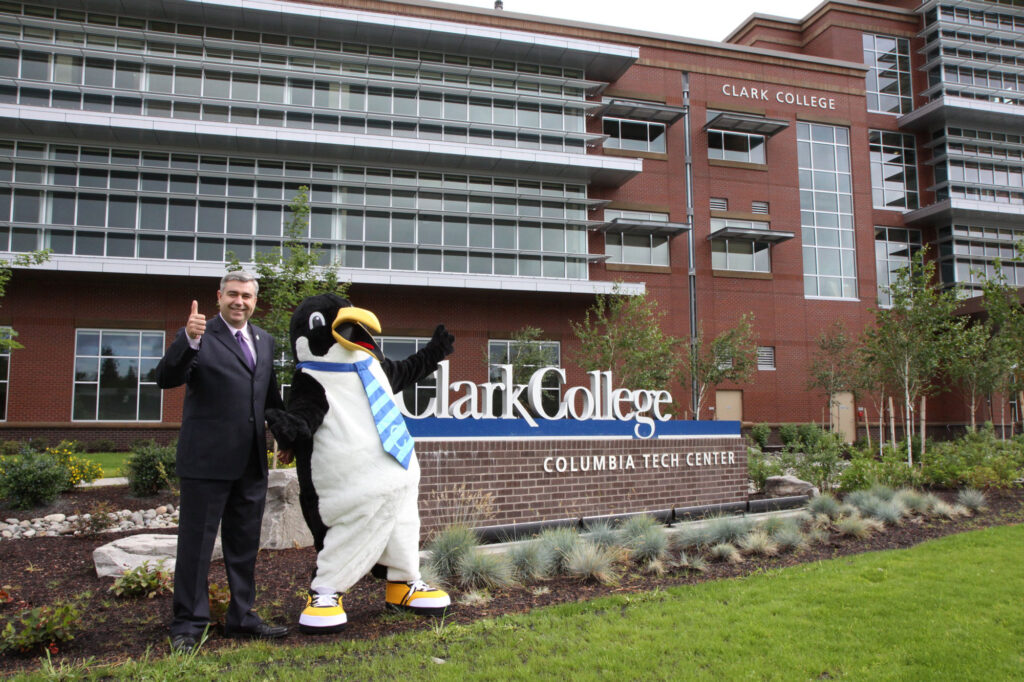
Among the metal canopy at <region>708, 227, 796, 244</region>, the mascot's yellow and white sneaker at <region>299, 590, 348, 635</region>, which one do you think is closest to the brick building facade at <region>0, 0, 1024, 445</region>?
the metal canopy at <region>708, 227, 796, 244</region>

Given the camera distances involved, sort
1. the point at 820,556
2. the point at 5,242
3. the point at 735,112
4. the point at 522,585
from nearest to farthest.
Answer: the point at 522,585 < the point at 820,556 < the point at 5,242 < the point at 735,112

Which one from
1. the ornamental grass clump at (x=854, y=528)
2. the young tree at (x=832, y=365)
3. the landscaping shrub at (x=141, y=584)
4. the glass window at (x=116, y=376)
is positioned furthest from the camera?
the young tree at (x=832, y=365)

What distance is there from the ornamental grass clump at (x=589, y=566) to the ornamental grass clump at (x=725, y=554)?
1.20 m

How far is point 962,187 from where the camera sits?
107 ft

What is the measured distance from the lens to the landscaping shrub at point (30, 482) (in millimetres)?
10180

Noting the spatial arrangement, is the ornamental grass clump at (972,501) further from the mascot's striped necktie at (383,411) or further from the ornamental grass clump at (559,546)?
the mascot's striped necktie at (383,411)

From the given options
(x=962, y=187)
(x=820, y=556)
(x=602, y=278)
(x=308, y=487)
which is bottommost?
(x=820, y=556)

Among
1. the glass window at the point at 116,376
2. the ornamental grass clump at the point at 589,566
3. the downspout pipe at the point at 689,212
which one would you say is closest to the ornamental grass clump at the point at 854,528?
the ornamental grass clump at the point at 589,566

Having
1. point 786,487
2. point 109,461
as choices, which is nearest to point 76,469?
point 109,461

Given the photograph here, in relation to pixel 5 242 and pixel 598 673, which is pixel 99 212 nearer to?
pixel 5 242

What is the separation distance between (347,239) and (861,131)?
2264 cm

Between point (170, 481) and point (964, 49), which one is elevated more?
point (964, 49)

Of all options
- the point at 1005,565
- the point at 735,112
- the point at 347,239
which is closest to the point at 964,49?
the point at 735,112

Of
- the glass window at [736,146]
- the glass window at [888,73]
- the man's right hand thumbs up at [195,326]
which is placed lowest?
the man's right hand thumbs up at [195,326]
